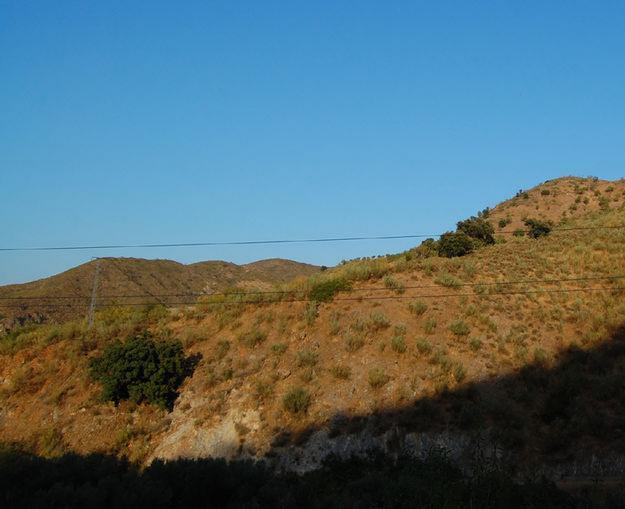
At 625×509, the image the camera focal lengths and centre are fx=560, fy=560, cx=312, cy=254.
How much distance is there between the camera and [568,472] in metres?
17.5

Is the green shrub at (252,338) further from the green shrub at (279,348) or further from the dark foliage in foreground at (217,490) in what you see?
the dark foliage in foreground at (217,490)

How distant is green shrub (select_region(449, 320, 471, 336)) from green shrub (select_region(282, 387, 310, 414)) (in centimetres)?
826

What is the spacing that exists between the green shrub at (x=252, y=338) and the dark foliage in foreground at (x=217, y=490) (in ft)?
49.9

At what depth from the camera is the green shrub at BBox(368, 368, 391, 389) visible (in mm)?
23828

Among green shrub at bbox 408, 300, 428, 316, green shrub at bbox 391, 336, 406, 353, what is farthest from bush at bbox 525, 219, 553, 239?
green shrub at bbox 391, 336, 406, 353

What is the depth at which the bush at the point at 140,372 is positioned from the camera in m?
25.1

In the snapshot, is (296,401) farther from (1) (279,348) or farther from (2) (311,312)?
(2) (311,312)

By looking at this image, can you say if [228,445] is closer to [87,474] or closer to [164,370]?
[164,370]

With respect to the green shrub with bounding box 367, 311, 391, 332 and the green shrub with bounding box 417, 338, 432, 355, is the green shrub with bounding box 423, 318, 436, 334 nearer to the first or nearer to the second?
the green shrub with bounding box 417, 338, 432, 355

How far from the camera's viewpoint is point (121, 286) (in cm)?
6550

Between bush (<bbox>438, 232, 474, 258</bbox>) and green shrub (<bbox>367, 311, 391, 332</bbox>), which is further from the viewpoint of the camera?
bush (<bbox>438, 232, 474, 258</bbox>)

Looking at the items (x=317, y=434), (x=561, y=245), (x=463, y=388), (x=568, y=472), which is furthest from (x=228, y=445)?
(x=561, y=245)

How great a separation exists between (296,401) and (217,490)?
1160 cm

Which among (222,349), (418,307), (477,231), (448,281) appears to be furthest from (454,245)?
(222,349)
